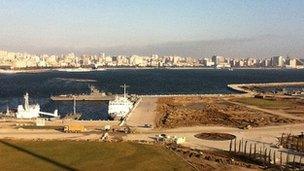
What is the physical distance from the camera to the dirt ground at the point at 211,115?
73.7 m

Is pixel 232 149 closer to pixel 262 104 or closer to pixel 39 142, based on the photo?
pixel 39 142

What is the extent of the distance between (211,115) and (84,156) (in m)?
40.5

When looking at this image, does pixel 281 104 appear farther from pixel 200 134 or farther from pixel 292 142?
pixel 292 142

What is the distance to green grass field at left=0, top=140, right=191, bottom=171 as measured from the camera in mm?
43531

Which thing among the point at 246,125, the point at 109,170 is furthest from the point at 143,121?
the point at 109,170

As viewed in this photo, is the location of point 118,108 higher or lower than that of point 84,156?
higher

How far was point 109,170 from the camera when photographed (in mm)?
42219

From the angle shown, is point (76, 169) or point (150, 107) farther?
point (150, 107)

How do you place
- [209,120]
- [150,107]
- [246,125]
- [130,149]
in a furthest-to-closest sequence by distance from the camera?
[150,107]
[209,120]
[246,125]
[130,149]

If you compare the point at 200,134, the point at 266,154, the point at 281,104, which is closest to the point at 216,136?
the point at 200,134

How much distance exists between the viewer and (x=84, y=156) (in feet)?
155

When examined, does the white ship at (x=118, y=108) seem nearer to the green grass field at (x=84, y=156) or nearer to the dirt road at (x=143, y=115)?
the dirt road at (x=143, y=115)

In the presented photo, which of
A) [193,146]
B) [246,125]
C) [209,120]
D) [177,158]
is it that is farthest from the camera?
[209,120]

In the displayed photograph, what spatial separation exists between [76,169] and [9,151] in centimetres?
1126
